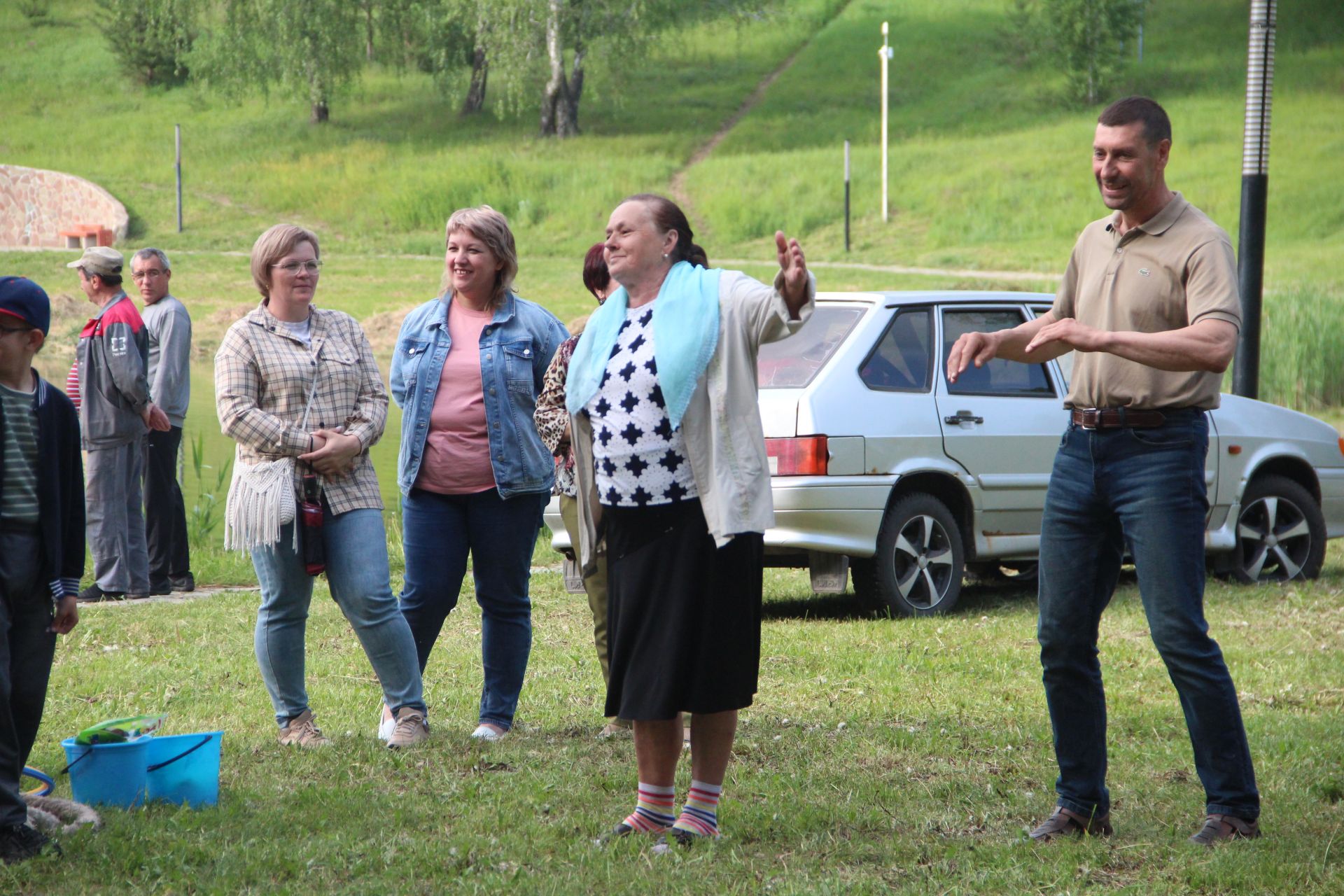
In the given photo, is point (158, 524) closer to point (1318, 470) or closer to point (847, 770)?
point (847, 770)

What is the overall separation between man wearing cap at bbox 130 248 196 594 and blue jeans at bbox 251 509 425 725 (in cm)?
425

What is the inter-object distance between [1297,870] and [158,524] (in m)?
7.33

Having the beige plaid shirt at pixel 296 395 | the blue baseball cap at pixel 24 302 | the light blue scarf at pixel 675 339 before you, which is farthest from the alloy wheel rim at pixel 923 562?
the blue baseball cap at pixel 24 302

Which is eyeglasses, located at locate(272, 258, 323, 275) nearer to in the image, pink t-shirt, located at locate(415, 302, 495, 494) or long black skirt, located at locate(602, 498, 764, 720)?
pink t-shirt, located at locate(415, 302, 495, 494)

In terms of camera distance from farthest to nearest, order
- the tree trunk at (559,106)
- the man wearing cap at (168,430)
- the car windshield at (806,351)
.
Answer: the tree trunk at (559,106) < the man wearing cap at (168,430) < the car windshield at (806,351)

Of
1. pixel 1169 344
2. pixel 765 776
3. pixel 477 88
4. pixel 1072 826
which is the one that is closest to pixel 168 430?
pixel 765 776

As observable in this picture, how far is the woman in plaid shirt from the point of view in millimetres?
5266

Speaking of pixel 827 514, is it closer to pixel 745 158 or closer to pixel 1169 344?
pixel 1169 344

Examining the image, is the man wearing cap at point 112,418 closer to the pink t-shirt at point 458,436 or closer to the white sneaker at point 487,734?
the pink t-shirt at point 458,436

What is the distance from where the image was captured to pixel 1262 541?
9.41 m

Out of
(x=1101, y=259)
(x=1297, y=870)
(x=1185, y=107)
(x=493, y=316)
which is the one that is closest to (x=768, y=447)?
(x=493, y=316)

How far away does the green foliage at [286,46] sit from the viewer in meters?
41.5

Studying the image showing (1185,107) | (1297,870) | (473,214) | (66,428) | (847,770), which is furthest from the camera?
(1185,107)

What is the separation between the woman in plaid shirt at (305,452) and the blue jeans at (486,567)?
21 cm
